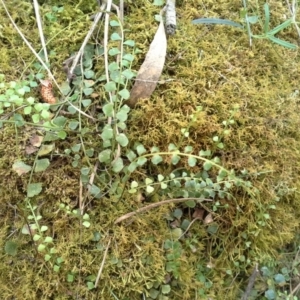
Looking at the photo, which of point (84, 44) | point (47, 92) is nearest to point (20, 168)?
point (47, 92)

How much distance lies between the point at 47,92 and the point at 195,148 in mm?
438

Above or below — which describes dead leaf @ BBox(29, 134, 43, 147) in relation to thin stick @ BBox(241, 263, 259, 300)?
above

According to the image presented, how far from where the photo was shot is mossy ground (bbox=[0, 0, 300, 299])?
1189 mm

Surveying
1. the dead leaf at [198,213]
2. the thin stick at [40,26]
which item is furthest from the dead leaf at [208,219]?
the thin stick at [40,26]

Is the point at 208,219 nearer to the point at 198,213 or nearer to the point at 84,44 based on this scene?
the point at 198,213

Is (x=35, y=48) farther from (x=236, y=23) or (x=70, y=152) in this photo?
(x=236, y=23)

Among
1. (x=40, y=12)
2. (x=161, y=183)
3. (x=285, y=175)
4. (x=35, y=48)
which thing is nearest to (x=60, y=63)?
(x=35, y=48)

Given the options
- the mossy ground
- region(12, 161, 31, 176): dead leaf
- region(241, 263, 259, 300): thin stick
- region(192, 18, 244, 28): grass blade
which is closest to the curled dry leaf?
the mossy ground

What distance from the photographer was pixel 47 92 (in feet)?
4.19

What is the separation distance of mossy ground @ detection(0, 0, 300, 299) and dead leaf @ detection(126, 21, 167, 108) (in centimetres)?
3

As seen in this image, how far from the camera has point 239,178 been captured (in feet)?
4.21

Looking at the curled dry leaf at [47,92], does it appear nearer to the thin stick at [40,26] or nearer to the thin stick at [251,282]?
the thin stick at [40,26]

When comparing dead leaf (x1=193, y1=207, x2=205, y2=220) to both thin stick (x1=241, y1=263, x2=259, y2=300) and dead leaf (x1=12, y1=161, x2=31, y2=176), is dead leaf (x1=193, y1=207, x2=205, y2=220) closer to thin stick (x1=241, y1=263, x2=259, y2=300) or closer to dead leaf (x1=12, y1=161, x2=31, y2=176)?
thin stick (x1=241, y1=263, x2=259, y2=300)

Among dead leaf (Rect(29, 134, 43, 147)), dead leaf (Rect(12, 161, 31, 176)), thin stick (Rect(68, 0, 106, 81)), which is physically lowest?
dead leaf (Rect(12, 161, 31, 176))
